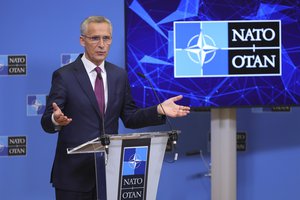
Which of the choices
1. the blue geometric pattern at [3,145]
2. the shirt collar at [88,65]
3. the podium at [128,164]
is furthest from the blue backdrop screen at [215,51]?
the blue geometric pattern at [3,145]

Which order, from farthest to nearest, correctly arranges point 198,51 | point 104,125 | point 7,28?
point 7,28 < point 198,51 < point 104,125

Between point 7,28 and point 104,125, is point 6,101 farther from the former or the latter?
point 104,125

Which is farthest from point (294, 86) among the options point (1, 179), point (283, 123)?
point (1, 179)

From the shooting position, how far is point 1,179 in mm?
3436

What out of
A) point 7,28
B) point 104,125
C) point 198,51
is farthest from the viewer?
point 7,28

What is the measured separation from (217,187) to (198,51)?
925 mm

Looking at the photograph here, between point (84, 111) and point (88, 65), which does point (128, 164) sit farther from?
point (88, 65)

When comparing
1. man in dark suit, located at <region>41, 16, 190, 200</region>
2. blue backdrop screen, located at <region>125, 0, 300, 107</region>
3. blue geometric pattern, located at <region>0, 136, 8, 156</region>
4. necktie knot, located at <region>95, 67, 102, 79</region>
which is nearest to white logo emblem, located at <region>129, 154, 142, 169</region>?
man in dark suit, located at <region>41, 16, 190, 200</region>

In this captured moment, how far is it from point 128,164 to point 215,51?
1.27 meters

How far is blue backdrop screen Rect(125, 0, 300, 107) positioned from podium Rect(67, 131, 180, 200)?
97cm

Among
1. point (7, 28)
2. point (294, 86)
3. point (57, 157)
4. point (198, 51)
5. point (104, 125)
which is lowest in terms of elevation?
point (57, 157)

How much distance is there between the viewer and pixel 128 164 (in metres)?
2.01

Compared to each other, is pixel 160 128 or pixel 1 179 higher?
pixel 160 128

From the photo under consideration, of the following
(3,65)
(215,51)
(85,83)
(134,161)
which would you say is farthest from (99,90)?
(3,65)
